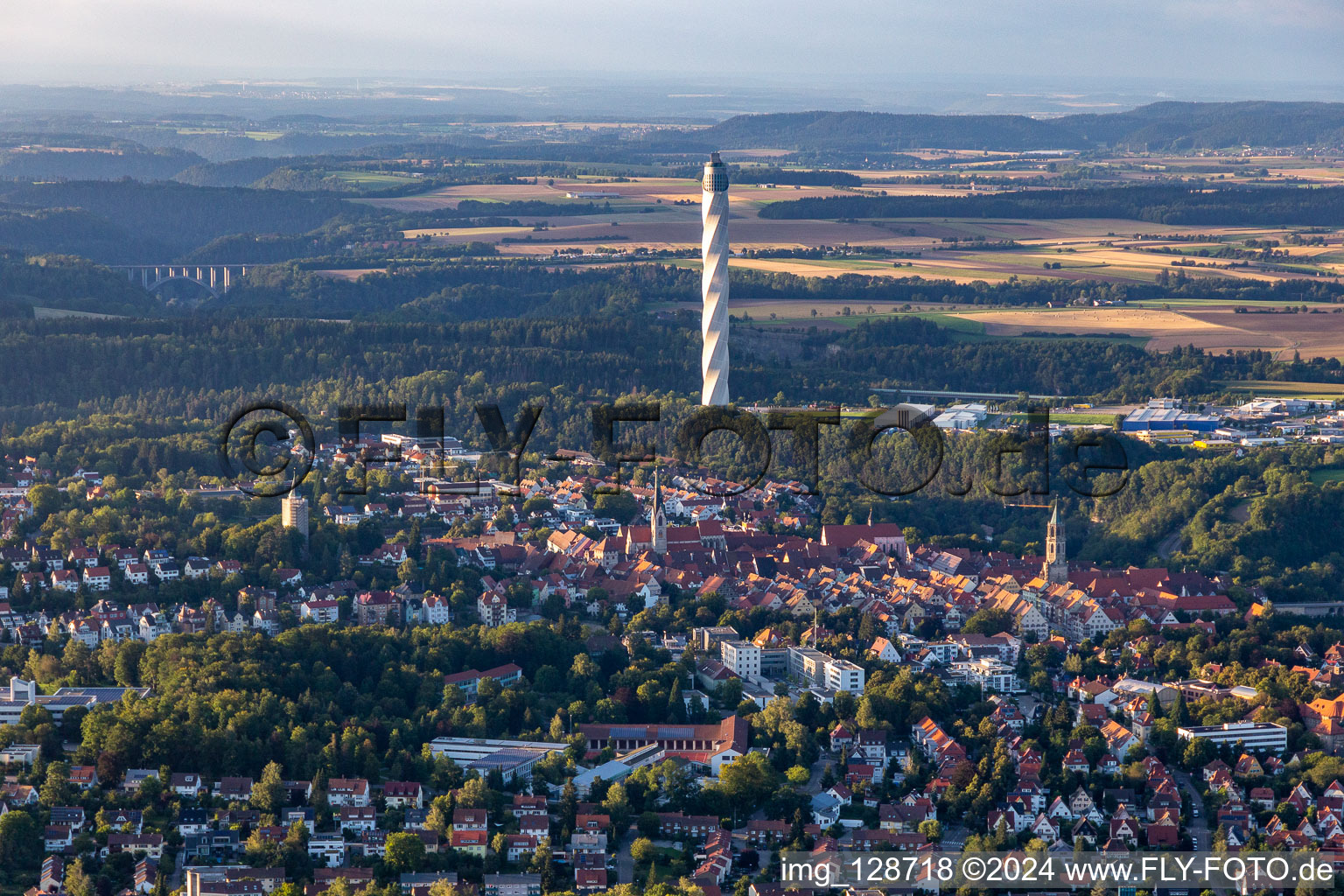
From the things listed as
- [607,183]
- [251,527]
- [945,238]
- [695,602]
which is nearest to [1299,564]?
[695,602]

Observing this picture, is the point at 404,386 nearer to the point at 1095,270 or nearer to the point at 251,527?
the point at 251,527

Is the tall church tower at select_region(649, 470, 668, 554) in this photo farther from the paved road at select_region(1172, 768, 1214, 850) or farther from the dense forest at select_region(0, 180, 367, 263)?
the dense forest at select_region(0, 180, 367, 263)

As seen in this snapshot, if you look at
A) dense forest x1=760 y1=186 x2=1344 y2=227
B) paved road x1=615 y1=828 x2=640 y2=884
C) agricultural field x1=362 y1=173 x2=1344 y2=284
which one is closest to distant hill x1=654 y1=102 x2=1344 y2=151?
dense forest x1=760 y1=186 x2=1344 y2=227

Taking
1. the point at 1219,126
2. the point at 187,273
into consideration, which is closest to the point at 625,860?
the point at 187,273

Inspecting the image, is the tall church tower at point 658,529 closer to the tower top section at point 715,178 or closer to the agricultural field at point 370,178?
the tower top section at point 715,178

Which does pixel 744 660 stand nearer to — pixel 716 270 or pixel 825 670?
Answer: pixel 825 670

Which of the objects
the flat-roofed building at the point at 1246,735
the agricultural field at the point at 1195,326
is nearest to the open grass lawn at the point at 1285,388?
the agricultural field at the point at 1195,326
